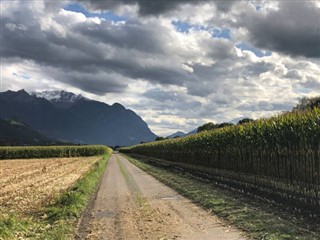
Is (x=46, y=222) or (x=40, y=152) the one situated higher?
(x=40, y=152)

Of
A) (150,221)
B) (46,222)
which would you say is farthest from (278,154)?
(46,222)

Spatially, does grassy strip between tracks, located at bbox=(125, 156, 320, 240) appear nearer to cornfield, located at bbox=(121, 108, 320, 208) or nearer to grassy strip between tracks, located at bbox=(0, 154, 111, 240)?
cornfield, located at bbox=(121, 108, 320, 208)

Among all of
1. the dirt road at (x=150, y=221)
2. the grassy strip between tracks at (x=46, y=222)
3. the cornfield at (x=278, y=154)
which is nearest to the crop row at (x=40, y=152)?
the cornfield at (x=278, y=154)

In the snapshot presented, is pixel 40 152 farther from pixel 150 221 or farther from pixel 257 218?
pixel 257 218

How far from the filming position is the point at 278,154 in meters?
20.0

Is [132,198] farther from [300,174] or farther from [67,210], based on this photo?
[300,174]

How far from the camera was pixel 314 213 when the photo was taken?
15.2 meters

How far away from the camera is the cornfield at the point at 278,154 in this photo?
16.6 m

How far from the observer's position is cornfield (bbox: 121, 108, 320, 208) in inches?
654

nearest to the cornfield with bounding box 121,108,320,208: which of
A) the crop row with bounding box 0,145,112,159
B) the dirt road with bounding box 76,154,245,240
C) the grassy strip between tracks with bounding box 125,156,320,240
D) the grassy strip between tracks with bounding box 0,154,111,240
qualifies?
the grassy strip between tracks with bounding box 125,156,320,240

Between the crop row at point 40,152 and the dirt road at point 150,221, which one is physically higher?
the crop row at point 40,152

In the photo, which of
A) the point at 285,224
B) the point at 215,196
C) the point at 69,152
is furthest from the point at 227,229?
the point at 69,152

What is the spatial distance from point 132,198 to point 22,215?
21.1ft

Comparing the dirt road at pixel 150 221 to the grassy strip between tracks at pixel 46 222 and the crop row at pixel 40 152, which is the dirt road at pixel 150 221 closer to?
the grassy strip between tracks at pixel 46 222
